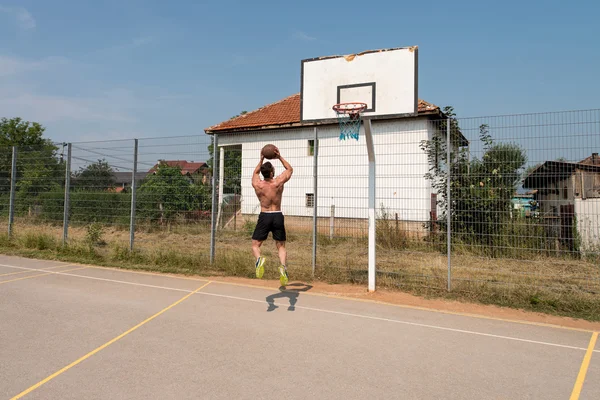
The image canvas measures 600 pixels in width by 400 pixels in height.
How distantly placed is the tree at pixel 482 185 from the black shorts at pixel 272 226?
3.41 meters

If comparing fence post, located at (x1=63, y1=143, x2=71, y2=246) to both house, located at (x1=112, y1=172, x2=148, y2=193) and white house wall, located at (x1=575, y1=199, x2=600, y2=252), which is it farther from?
white house wall, located at (x1=575, y1=199, x2=600, y2=252)

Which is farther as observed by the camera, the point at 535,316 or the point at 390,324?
the point at 535,316

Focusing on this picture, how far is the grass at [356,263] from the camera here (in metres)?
6.82

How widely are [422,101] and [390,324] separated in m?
12.5

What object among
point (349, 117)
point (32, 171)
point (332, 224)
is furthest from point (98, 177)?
point (349, 117)

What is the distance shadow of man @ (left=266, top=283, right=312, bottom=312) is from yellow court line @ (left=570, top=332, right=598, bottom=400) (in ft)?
12.4

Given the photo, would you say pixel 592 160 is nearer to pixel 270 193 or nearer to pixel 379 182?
pixel 379 182

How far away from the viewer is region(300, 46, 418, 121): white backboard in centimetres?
718

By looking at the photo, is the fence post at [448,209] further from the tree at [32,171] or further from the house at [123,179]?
the tree at [32,171]

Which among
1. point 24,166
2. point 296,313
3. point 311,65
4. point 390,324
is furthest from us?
point 24,166

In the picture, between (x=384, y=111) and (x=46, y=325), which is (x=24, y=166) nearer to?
(x=46, y=325)

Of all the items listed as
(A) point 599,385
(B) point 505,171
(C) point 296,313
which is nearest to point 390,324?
(C) point 296,313

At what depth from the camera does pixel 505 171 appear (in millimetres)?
7098

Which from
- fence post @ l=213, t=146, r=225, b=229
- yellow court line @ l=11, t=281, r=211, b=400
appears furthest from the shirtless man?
fence post @ l=213, t=146, r=225, b=229
